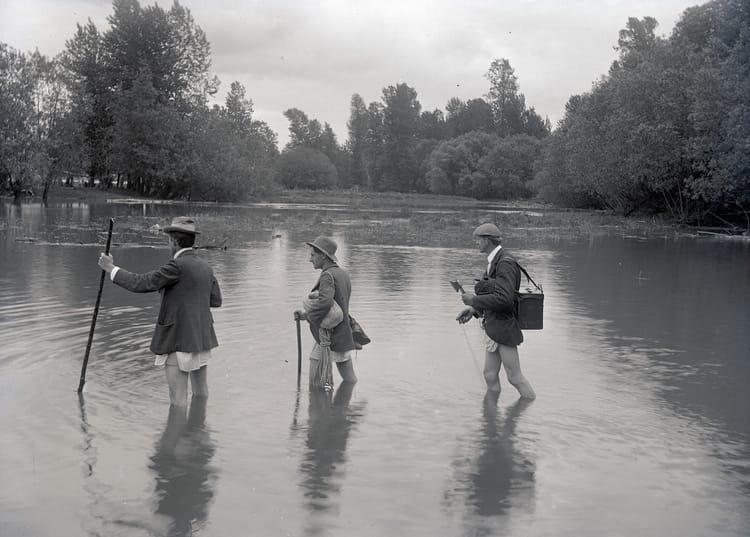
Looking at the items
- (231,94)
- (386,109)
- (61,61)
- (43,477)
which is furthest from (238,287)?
(386,109)

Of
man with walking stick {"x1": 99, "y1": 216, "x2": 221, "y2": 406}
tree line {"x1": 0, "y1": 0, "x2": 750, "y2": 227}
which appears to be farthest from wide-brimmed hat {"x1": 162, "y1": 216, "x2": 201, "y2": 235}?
tree line {"x1": 0, "y1": 0, "x2": 750, "y2": 227}

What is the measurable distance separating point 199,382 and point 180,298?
112 centimetres

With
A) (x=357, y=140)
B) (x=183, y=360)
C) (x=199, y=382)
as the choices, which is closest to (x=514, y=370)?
(x=199, y=382)

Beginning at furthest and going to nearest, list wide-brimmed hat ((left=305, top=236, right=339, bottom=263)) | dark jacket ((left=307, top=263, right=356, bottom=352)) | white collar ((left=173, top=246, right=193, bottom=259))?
wide-brimmed hat ((left=305, top=236, right=339, bottom=263))
dark jacket ((left=307, top=263, right=356, bottom=352))
white collar ((left=173, top=246, right=193, bottom=259))

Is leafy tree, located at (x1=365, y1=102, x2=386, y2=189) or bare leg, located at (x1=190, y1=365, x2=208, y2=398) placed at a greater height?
leafy tree, located at (x1=365, y1=102, x2=386, y2=189)

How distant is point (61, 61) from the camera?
206 feet

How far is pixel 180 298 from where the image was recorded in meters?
7.66

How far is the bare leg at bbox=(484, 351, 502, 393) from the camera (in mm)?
8688

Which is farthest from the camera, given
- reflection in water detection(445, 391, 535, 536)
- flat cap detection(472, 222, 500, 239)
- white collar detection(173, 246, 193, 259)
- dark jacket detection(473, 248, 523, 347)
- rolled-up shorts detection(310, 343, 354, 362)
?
rolled-up shorts detection(310, 343, 354, 362)

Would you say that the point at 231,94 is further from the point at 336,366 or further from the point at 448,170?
the point at 336,366

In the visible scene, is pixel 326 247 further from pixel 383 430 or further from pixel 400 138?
pixel 400 138

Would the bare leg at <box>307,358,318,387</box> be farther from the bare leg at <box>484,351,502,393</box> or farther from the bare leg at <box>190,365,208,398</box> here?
the bare leg at <box>484,351,502,393</box>

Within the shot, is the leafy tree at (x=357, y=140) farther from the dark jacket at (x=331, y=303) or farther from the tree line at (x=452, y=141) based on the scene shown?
the dark jacket at (x=331, y=303)

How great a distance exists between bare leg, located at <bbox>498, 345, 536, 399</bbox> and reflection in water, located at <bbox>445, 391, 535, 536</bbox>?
0.59 m
